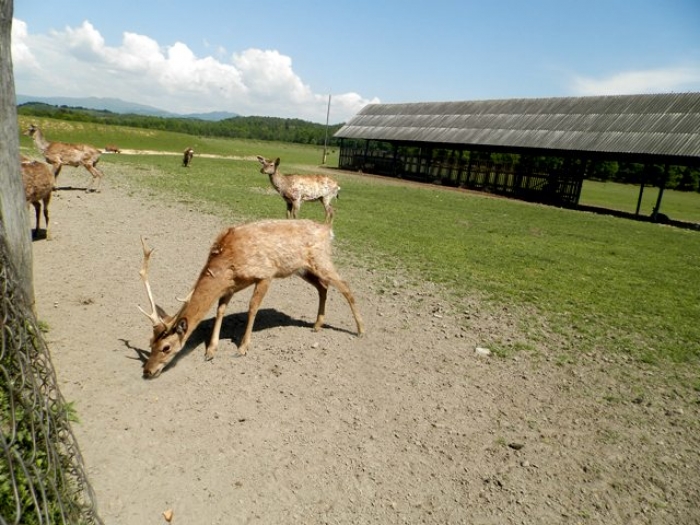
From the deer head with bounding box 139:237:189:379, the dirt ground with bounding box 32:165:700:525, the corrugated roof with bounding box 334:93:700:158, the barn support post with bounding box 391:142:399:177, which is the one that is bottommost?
the dirt ground with bounding box 32:165:700:525

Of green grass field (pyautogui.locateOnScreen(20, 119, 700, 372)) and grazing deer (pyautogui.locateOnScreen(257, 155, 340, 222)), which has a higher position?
grazing deer (pyautogui.locateOnScreen(257, 155, 340, 222))

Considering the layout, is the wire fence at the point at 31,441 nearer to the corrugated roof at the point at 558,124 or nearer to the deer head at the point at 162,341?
the deer head at the point at 162,341

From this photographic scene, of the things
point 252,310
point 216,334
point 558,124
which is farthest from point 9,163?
point 558,124

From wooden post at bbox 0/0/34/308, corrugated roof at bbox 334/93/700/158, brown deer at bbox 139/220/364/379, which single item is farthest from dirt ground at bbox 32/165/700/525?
corrugated roof at bbox 334/93/700/158

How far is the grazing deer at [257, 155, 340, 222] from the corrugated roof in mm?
18377

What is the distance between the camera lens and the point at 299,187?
1471cm

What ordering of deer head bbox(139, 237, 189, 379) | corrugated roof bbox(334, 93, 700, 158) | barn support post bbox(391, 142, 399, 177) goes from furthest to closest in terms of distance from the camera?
barn support post bbox(391, 142, 399, 177), corrugated roof bbox(334, 93, 700, 158), deer head bbox(139, 237, 189, 379)

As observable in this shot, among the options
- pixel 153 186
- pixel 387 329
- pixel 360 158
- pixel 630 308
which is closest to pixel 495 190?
pixel 360 158

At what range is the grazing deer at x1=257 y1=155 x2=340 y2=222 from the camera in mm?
14547

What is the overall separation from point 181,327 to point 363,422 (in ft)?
7.09

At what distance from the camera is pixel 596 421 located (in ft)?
15.3

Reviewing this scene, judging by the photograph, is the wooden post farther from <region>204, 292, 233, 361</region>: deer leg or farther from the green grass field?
the green grass field

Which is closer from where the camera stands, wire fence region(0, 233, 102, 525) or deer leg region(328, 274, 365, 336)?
wire fence region(0, 233, 102, 525)

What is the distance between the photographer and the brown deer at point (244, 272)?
16.0ft
